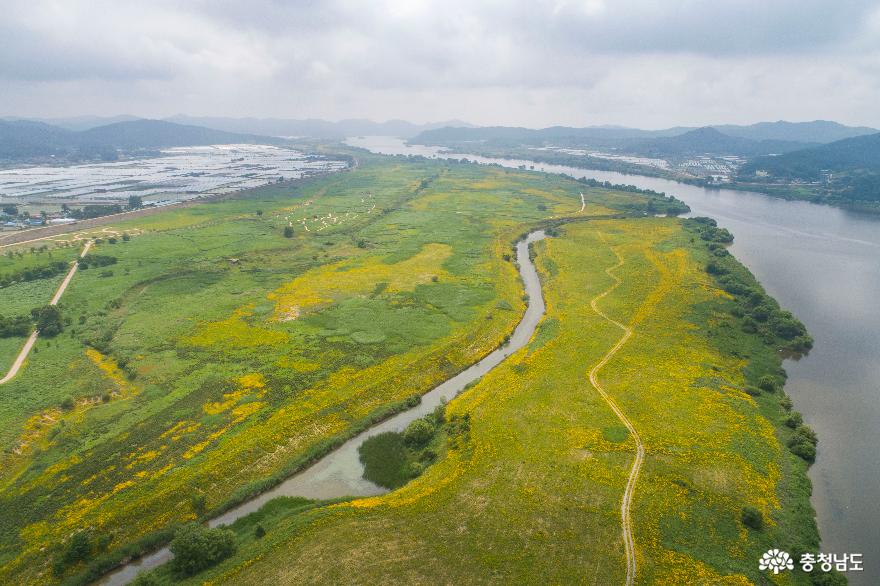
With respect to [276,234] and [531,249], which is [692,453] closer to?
[531,249]

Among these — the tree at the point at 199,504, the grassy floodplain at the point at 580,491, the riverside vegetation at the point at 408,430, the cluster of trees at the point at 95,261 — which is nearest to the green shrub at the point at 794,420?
the riverside vegetation at the point at 408,430

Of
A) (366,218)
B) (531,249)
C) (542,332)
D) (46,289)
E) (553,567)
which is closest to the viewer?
(553,567)

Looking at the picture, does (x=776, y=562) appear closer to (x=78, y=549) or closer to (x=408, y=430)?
(x=408, y=430)

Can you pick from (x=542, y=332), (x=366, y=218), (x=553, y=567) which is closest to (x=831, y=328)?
(x=542, y=332)

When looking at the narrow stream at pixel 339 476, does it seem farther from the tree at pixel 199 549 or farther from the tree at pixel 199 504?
the tree at pixel 199 549

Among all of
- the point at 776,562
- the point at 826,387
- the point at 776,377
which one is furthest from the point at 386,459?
the point at 826,387

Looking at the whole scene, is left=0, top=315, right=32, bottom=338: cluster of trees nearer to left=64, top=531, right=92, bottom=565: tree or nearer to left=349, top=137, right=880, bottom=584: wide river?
left=64, top=531, right=92, bottom=565: tree
